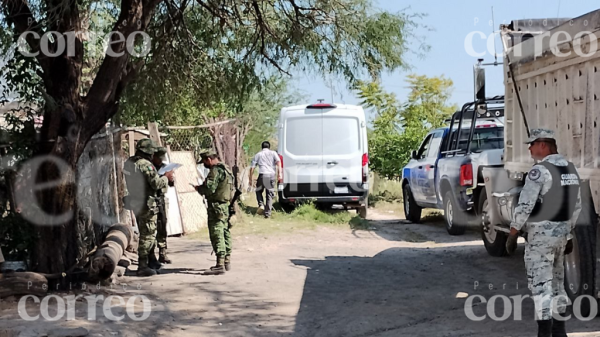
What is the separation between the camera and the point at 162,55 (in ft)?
35.1

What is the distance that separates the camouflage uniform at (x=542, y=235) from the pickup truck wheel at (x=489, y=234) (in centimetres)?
403

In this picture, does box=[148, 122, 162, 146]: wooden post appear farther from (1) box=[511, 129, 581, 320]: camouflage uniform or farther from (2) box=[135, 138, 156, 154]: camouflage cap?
(1) box=[511, 129, 581, 320]: camouflage uniform

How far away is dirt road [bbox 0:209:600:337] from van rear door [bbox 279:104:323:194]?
3.12 metres

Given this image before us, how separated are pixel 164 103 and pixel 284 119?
4.68 meters

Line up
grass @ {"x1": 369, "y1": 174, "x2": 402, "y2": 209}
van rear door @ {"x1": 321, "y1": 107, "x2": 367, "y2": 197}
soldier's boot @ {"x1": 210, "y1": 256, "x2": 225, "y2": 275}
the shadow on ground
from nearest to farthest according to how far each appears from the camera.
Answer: the shadow on ground, soldier's boot @ {"x1": 210, "y1": 256, "x2": 225, "y2": 275}, van rear door @ {"x1": 321, "y1": 107, "x2": 367, "y2": 197}, grass @ {"x1": 369, "y1": 174, "x2": 402, "y2": 209}

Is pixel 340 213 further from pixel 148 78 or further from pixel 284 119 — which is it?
pixel 148 78

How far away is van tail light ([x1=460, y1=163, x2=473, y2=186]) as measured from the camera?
10.7 meters

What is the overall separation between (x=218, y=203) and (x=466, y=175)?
3658 mm

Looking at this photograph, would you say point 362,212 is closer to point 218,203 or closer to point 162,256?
point 162,256

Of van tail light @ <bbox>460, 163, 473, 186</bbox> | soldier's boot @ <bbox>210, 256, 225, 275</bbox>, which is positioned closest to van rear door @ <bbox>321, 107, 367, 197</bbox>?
van tail light @ <bbox>460, 163, 473, 186</bbox>

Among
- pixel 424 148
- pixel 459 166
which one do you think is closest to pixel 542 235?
pixel 459 166

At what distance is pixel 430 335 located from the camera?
6234 millimetres

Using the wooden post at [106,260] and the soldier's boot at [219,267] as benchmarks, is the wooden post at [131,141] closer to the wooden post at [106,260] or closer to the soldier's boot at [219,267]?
the wooden post at [106,260]

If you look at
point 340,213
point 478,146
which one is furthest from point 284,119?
point 478,146
